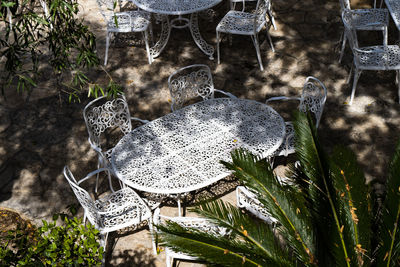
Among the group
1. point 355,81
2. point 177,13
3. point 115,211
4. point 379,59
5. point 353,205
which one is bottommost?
point 115,211

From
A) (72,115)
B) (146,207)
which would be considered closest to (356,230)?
(146,207)

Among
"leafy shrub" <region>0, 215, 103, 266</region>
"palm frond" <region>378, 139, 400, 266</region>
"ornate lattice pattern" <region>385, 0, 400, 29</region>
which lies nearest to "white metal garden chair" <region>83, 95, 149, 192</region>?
"leafy shrub" <region>0, 215, 103, 266</region>

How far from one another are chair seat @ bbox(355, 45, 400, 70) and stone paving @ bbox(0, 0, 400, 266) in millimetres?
529

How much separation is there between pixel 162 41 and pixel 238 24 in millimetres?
1264

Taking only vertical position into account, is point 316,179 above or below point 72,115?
above

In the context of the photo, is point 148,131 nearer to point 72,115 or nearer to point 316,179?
point 72,115

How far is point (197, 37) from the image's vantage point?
8.45 metres

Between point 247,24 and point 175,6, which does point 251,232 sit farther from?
point 175,6

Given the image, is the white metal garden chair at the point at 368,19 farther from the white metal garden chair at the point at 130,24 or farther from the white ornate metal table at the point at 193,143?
the white metal garden chair at the point at 130,24

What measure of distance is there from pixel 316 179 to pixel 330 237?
475 millimetres

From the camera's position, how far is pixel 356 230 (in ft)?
12.2

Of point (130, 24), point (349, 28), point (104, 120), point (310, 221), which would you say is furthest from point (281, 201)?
point (130, 24)

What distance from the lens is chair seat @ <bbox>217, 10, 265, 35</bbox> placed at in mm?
7781

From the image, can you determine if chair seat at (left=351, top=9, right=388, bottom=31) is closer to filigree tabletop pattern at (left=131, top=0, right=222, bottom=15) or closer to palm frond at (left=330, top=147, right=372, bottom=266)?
filigree tabletop pattern at (left=131, top=0, right=222, bottom=15)
